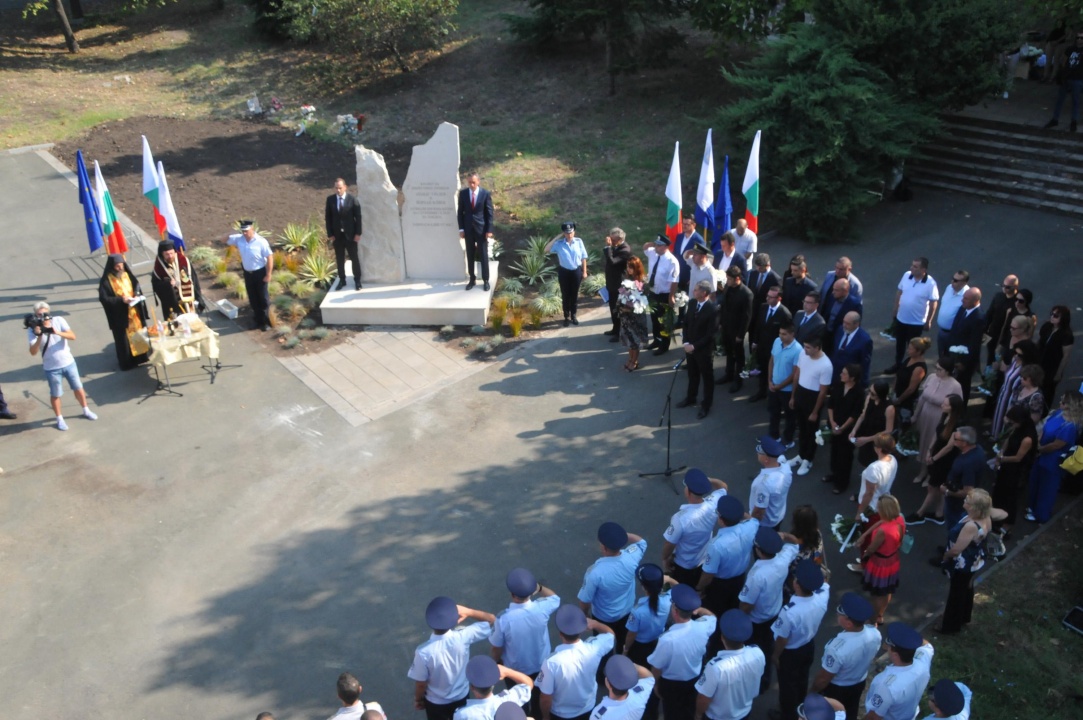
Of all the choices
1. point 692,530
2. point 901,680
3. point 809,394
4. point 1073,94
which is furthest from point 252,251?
point 1073,94

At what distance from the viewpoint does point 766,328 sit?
34.0 ft

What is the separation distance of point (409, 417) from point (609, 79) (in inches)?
516

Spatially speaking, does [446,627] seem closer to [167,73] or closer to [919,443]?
[919,443]

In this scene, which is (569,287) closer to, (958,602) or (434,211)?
(434,211)

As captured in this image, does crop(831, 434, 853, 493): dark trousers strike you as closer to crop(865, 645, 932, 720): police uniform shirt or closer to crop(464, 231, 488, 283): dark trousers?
crop(865, 645, 932, 720): police uniform shirt

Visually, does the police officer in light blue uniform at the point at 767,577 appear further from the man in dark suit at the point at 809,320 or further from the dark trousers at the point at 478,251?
the dark trousers at the point at 478,251

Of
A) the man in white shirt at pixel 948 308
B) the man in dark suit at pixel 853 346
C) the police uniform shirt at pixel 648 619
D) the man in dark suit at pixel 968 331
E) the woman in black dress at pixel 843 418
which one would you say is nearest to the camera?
the police uniform shirt at pixel 648 619

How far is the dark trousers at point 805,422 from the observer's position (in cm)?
951

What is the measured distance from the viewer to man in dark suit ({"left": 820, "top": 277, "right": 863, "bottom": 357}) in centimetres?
1010

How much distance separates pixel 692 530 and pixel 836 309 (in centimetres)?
416

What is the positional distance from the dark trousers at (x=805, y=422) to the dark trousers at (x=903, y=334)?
1831 mm

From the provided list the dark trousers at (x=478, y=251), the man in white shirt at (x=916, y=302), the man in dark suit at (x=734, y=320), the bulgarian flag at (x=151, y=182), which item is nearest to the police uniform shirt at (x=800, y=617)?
the man in dark suit at (x=734, y=320)

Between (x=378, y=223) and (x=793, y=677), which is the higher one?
(x=378, y=223)

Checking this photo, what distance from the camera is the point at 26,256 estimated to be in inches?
611
